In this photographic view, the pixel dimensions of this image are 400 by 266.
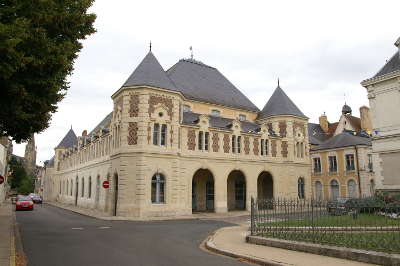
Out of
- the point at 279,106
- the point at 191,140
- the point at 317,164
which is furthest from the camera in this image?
the point at 317,164

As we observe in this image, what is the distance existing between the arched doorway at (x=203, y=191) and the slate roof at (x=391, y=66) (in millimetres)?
15596

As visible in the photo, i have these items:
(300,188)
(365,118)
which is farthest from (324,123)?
(300,188)

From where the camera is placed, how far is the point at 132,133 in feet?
82.4

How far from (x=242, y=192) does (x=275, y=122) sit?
768cm

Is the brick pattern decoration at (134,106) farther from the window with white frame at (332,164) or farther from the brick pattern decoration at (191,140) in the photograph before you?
the window with white frame at (332,164)

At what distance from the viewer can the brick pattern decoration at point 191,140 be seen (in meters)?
27.5

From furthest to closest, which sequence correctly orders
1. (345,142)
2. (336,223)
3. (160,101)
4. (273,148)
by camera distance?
(345,142) < (273,148) < (160,101) < (336,223)

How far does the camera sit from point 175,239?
44.3 feet

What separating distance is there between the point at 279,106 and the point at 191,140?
11.8 meters

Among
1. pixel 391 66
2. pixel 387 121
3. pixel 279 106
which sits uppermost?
pixel 279 106

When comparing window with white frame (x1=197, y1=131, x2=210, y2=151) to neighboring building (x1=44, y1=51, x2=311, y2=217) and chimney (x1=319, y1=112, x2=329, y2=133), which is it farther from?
chimney (x1=319, y1=112, x2=329, y2=133)

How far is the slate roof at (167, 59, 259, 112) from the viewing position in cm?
3278

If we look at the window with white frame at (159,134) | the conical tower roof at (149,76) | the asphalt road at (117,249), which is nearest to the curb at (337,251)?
the asphalt road at (117,249)

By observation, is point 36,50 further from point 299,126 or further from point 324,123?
point 324,123
